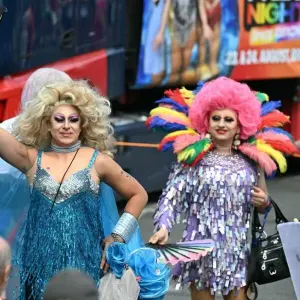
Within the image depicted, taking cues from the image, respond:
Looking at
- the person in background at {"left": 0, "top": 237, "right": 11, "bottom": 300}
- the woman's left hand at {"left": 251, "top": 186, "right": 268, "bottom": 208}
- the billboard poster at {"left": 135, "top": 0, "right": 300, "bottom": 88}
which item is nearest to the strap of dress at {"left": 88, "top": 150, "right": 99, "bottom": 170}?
the woman's left hand at {"left": 251, "top": 186, "right": 268, "bottom": 208}

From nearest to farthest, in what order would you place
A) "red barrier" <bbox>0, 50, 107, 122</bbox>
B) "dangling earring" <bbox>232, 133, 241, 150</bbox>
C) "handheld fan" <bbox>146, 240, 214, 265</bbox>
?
"handheld fan" <bbox>146, 240, 214, 265</bbox>, "dangling earring" <bbox>232, 133, 241, 150</bbox>, "red barrier" <bbox>0, 50, 107, 122</bbox>

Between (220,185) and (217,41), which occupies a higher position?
(220,185)

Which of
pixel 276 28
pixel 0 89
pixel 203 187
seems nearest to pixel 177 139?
pixel 203 187

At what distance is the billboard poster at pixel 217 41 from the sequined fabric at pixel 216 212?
4168mm

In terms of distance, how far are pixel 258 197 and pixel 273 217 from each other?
4254 millimetres

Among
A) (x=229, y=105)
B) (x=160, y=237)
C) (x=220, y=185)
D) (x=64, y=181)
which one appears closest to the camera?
(x=64, y=181)

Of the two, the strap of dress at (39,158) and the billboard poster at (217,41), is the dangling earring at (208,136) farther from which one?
the billboard poster at (217,41)

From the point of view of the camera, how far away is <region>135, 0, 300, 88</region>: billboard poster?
971 centimetres

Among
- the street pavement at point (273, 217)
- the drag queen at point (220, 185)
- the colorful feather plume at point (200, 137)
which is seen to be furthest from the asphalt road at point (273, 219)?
the colorful feather plume at point (200, 137)

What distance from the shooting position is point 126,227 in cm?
488

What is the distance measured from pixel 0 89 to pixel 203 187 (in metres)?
2.83

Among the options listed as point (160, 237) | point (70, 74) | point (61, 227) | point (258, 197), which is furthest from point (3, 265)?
point (70, 74)

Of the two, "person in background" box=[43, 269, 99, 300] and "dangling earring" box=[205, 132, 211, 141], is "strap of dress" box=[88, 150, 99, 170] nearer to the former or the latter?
"dangling earring" box=[205, 132, 211, 141]

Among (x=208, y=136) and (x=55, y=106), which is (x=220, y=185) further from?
(x=55, y=106)
